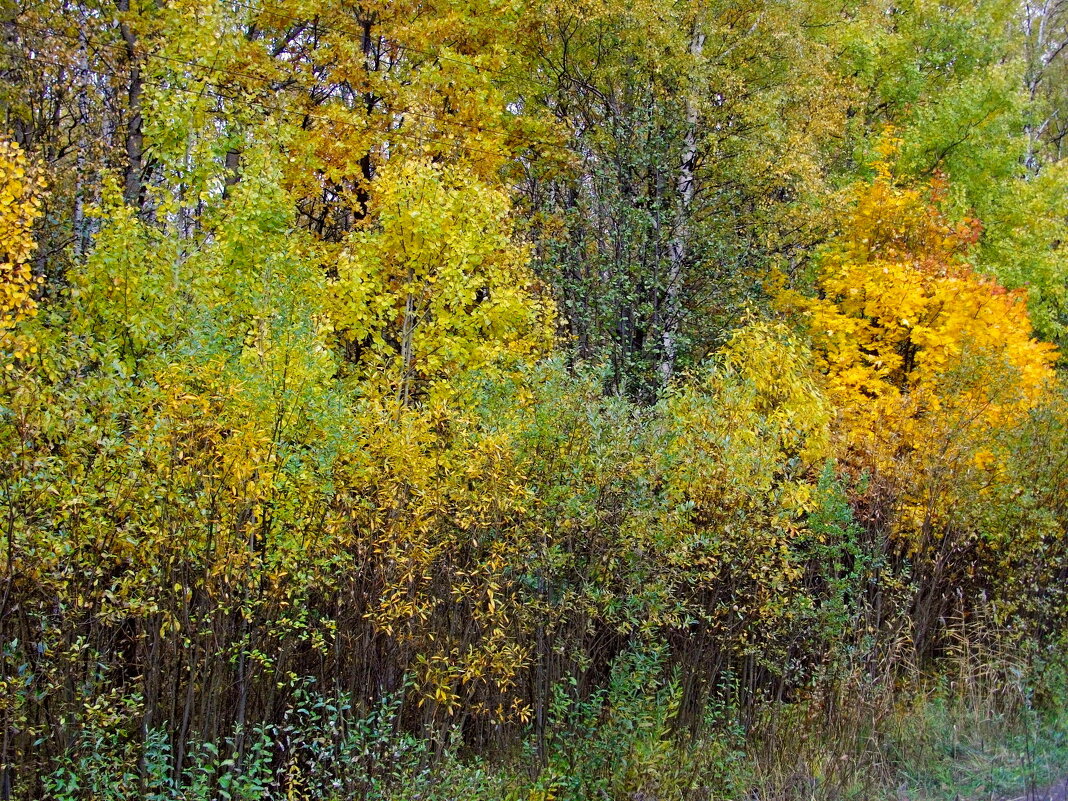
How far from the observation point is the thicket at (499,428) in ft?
16.6

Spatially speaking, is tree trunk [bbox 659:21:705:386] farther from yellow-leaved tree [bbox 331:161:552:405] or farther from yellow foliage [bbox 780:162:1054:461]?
yellow-leaved tree [bbox 331:161:552:405]

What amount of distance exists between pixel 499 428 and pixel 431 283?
16.7 feet

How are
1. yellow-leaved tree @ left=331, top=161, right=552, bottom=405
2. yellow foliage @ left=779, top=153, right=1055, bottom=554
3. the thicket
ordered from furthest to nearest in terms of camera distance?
yellow-leaved tree @ left=331, top=161, right=552, bottom=405
yellow foliage @ left=779, top=153, right=1055, bottom=554
the thicket

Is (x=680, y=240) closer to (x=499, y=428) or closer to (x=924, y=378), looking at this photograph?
(x=924, y=378)

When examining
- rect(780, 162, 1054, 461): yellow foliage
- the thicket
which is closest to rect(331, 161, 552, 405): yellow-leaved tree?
the thicket

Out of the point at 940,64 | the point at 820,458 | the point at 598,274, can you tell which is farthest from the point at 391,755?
the point at 940,64

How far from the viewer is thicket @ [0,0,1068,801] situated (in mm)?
5070

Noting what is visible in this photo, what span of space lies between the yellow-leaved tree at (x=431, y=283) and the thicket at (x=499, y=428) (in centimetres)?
7

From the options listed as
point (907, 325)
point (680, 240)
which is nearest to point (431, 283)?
point (680, 240)

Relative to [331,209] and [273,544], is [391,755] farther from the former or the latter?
[331,209]

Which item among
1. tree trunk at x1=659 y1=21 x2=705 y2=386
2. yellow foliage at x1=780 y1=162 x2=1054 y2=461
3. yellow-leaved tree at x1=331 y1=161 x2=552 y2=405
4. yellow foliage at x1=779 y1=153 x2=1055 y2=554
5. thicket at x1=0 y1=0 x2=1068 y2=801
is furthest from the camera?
tree trunk at x1=659 y1=21 x2=705 y2=386

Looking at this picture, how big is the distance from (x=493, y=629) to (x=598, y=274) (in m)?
9.65

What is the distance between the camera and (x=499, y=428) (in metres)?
6.65

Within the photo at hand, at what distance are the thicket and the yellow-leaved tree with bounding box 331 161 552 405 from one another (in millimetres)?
66
